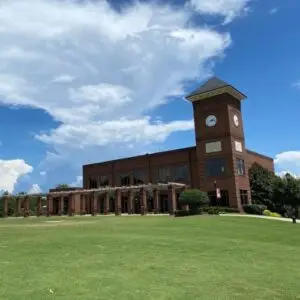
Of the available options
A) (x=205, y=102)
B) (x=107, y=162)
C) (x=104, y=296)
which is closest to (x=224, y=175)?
(x=205, y=102)

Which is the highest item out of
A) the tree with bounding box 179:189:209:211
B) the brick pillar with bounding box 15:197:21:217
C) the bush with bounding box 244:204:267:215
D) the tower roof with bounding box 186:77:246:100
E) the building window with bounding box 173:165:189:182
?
the tower roof with bounding box 186:77:246:100

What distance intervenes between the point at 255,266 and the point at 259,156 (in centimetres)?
5532

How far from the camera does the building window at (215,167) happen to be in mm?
53844

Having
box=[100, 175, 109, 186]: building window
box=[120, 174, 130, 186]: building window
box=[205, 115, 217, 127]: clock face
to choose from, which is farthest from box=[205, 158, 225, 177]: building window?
box=[100, 175, 109, 186]: building window

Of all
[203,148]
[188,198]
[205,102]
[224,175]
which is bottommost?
[188,198]

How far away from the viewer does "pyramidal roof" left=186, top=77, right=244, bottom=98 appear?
55200 mm

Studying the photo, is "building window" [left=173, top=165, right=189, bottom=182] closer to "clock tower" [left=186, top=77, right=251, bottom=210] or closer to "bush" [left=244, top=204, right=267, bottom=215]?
"clock tower" [left=186, top=77, right=251, bottom=210]


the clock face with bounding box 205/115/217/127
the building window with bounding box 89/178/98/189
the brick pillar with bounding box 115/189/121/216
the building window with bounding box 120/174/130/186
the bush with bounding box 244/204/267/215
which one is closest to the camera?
the bush with bounding box 244/204/267/215

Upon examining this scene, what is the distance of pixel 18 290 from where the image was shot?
333 inches

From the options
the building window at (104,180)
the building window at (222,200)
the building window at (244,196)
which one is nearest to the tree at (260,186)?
the building window at (244,196)

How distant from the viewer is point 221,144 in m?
54.2

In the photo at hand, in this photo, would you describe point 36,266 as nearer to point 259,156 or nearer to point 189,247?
point 189,247

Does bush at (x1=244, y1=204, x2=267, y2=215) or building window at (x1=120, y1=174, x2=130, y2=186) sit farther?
building window at (x1=120, y1=174, x2=130, y2=186)

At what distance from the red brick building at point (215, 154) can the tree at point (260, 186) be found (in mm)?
1548
